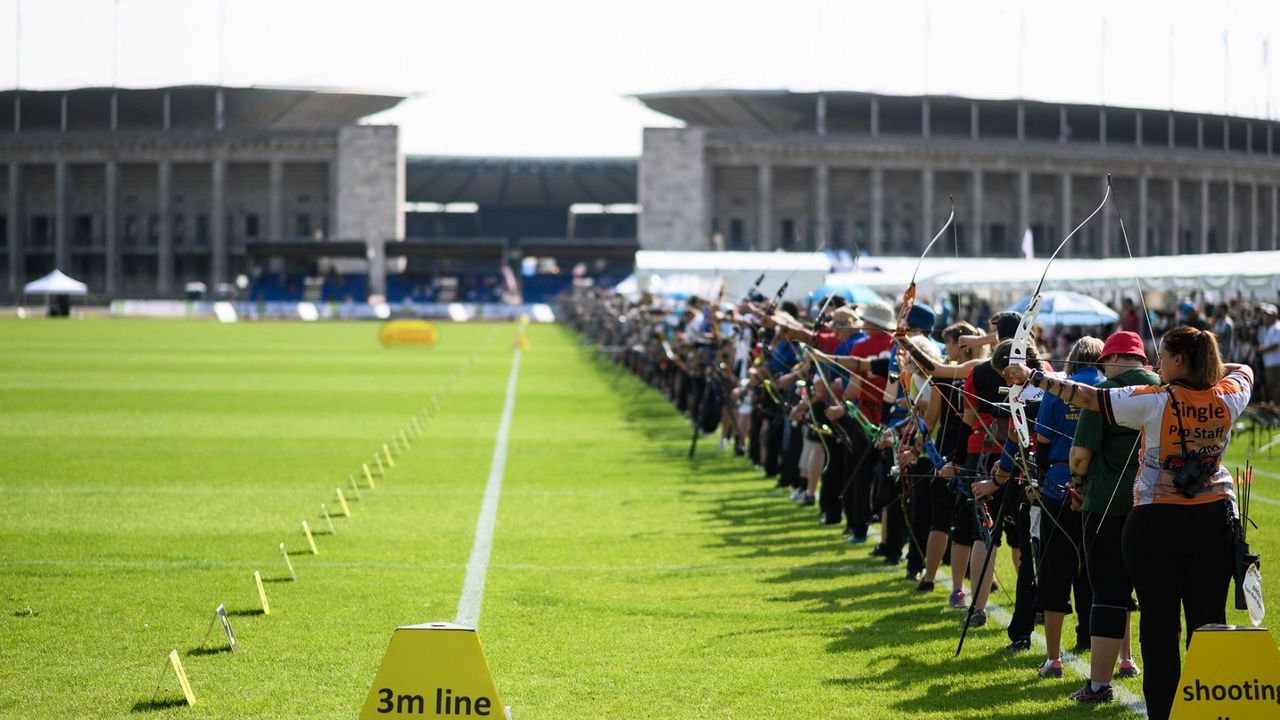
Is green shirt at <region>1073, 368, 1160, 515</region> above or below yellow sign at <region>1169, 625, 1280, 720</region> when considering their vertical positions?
above

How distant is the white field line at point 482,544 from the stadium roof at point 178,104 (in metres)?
101

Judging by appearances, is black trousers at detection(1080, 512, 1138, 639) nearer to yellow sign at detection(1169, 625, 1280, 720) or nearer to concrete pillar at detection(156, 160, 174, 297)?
yellow sign at detection(1169, 625, 1280, 720)

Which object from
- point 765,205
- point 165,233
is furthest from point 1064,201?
point 165,233

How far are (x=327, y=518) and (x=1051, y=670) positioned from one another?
23.6 feet

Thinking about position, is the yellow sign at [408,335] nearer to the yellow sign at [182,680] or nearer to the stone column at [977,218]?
the yellow sign at [182,680]

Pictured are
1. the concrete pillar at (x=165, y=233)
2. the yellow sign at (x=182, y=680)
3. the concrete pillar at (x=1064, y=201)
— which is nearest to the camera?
the yellow sign at (x=182, y=680)

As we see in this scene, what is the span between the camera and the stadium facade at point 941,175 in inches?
4264

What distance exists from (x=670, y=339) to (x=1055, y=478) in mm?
21087

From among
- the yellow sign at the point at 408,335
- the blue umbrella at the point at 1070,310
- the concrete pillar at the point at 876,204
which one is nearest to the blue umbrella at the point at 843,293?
the blue umbrella at the point at 1070,310

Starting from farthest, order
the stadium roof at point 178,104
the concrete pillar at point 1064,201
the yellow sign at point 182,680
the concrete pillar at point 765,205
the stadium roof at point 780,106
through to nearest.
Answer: the stadium roof at point 178,104 < the stadium roof at point 780,106 < the concrete pillar at point 1064,201 < the concrete pillar at point 765,205 < the yellow sign at point 182,680

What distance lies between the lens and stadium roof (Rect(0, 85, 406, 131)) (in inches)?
4665

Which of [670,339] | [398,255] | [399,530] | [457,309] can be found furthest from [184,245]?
[399,530]

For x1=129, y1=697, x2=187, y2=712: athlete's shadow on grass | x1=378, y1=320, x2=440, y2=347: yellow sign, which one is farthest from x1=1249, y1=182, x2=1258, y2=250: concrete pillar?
x1=129, y1=697, x2=187, y2=712: athlete's shadow on grass

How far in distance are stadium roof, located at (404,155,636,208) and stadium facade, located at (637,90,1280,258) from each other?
13.4m
